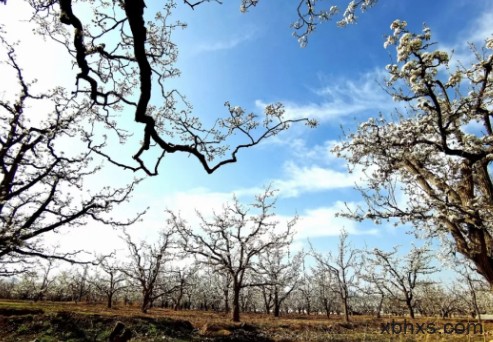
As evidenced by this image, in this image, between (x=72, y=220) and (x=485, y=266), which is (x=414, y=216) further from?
(x=72, y=220)

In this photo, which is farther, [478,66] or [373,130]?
[373,130]

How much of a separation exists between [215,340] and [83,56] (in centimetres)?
1640

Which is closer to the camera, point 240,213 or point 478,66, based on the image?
point 478,66

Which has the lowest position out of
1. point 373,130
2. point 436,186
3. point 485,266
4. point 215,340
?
point 215,340

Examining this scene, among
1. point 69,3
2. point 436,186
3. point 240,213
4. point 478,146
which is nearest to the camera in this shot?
point 69,3

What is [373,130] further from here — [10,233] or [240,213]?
[240,213]

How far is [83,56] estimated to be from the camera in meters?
4.77

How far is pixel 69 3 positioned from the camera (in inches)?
174

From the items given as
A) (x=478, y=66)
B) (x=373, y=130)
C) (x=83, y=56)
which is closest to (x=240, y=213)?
(x=373, y=130)


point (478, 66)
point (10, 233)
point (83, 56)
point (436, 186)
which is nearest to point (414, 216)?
point (436, 186)

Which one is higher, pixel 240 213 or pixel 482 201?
pixel 240 213

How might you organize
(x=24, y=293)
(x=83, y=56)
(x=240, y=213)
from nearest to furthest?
(x=83, y=56) < (x=240, y=213) < (x=24, y=293)

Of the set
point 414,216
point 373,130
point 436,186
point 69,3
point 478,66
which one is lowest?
point 414,216

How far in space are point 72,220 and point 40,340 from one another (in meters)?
5.59
